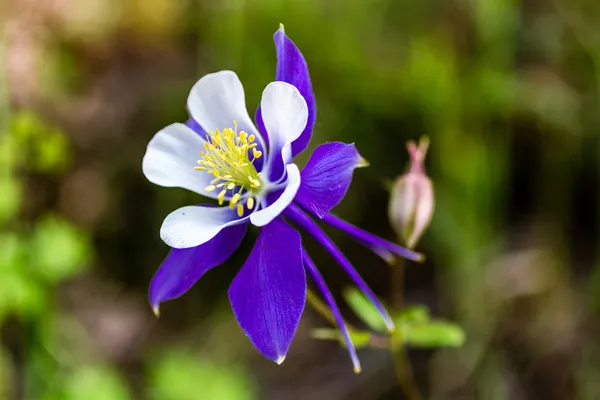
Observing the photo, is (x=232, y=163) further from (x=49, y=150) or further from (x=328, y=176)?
(x=49, y=150)

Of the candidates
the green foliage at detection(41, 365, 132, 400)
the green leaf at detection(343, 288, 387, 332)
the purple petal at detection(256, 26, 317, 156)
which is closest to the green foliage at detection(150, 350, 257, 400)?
the green foliage at detection(41, 365, 132, 400)

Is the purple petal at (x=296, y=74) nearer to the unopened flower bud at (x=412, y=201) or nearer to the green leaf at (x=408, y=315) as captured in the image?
the unopened flower bud at (x=412, y=201)

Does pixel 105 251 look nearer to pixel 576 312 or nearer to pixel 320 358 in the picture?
pixel 320 358

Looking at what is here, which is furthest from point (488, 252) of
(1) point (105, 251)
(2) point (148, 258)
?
(1) point (105, 251)

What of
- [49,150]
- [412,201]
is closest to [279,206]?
[412,201]

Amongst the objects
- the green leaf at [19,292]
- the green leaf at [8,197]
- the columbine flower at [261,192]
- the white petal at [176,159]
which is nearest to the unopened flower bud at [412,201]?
the columbine flower at [261,192]

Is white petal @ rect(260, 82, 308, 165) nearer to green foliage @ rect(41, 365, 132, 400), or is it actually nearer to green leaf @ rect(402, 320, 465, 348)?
green leaf @ rect(402, 320, 465, 348)

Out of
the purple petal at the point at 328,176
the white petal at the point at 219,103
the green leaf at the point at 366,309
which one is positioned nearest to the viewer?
the purple petal at the point at 328,176
